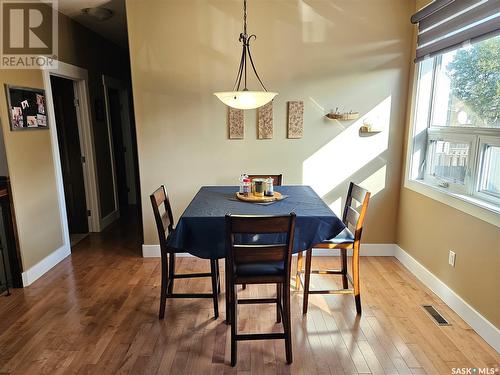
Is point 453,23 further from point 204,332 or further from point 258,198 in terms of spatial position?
point 204,332

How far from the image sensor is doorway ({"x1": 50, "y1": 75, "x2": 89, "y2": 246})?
409 cm

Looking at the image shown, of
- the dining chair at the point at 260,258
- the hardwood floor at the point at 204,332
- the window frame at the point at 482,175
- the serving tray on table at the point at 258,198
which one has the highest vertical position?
the window frame at the point at 482,175

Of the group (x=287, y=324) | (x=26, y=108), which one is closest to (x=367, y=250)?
(x=287, y=324)

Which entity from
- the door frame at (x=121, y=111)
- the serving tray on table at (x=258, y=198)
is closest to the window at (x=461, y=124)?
the serving tray on table at (x=258, y=198)

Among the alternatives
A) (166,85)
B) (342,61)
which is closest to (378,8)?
(342,61)

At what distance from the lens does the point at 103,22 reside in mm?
3961

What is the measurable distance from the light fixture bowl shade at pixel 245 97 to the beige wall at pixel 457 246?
1717 mm

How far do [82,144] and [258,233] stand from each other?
3358 millimetres

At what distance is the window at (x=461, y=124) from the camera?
230 centimetres

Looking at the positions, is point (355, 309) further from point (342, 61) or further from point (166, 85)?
point (166, 85)

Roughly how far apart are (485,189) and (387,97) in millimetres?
1389

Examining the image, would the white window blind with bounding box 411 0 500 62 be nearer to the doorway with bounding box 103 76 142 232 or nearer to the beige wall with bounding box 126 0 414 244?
the beige wall with bounding box 126 0 414 244

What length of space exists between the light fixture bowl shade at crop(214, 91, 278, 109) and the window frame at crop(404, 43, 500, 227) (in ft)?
5.04

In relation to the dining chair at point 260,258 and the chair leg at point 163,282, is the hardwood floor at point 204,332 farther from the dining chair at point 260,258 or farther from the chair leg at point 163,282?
the dining chair at point 260,258
